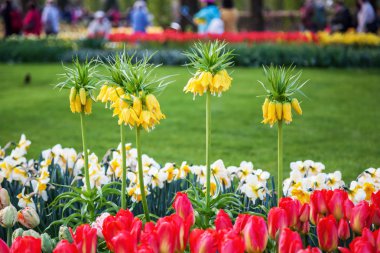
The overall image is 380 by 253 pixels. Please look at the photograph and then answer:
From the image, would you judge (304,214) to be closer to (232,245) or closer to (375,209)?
(375,209)

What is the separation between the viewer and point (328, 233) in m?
2.73

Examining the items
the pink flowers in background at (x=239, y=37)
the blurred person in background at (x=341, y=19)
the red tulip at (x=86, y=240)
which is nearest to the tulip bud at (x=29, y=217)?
the red tulip at (x=86, y=240)

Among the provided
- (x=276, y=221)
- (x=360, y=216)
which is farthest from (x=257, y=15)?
(x=276, y=221)

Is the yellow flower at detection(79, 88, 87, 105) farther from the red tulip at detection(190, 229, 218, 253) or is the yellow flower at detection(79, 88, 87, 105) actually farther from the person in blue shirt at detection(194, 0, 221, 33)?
the person in blue shirt at detection(194, 0, 221, 33)

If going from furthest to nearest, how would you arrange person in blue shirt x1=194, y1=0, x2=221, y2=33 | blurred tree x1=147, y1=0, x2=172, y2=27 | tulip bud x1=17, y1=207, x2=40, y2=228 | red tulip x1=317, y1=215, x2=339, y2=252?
blurred tree x1=147, y1=0, x2=172, y2=27
person in blue shirt x1=194, y1=0, x2=221, y2=33
tulip bud x1=17, y1=207, x2=40, y2=228
red tulip x1=317, y1=215, x2=339, y2=252

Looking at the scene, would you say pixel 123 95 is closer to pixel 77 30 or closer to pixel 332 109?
pixel 332 109

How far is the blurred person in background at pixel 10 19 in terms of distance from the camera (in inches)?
947

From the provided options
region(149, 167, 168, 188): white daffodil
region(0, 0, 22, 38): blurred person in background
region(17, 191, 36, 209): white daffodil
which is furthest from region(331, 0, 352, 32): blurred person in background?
region(17, 191, 36, 209): white daffodil

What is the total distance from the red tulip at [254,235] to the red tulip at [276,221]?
22cm

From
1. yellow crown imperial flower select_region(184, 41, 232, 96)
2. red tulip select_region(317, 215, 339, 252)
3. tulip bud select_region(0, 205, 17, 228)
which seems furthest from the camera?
yellow crown imperial flower select_region(184, 41, 232, 96)

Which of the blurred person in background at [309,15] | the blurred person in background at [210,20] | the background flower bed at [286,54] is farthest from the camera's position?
the blurred person in background at [309,15]

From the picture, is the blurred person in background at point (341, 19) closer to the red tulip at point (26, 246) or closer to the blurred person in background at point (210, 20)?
the blurred person in background at point (210, 20)

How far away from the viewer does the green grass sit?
794cm

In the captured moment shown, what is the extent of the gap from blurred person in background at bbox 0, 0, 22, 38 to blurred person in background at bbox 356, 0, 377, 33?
38.3ft
